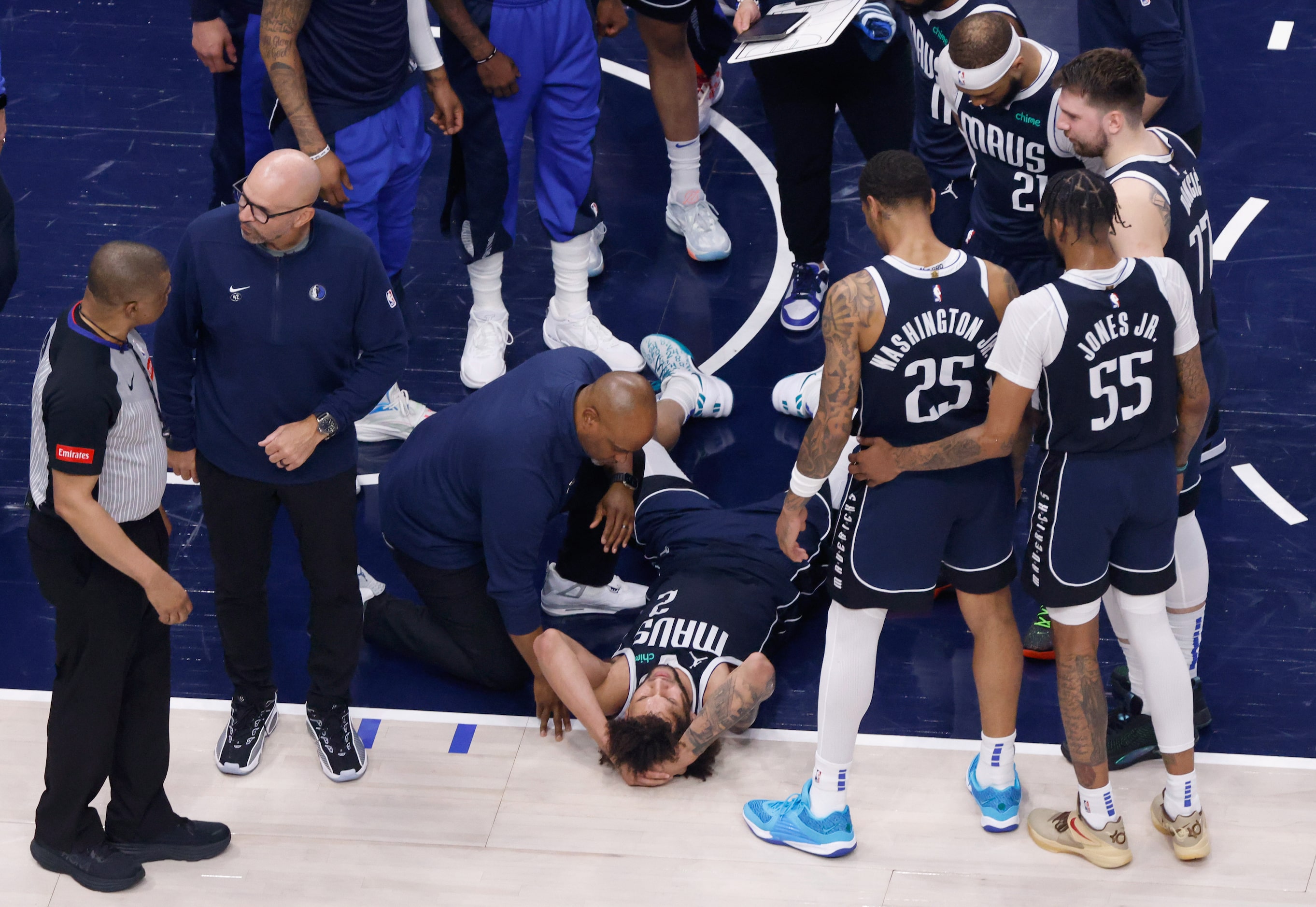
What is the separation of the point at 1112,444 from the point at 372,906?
269 centimetres

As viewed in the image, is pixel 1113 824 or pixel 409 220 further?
pixel 409 220

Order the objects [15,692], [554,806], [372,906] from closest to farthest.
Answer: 1. [372,906]
2. [554,806]
3. [15,692]

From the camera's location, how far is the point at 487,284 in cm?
701

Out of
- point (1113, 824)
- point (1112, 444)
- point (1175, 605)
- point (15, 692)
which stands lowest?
point (15, 692)

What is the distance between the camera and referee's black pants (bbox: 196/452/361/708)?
5.04m

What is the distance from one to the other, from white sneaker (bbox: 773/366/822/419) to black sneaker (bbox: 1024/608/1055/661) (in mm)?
1414

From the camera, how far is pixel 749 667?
5.21m

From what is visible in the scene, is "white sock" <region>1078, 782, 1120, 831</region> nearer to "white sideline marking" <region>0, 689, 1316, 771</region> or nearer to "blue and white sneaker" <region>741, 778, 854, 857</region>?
"white sideline marking" <region>0, 689, 1316, 771</region>

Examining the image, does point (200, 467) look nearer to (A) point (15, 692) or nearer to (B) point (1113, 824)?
(A) point (15, 692)

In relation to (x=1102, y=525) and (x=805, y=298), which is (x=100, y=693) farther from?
(x=805, y=298)

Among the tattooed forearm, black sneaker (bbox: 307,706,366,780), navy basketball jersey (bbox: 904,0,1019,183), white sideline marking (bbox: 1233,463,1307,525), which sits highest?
navy basketball jersey (bbox: 904,0,1019,183)

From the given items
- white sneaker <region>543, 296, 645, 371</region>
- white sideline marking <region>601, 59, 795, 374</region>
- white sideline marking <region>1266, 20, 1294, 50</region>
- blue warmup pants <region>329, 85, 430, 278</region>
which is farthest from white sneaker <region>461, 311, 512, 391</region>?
white sideline marking <region>1266, 20, 1294, 50</region>

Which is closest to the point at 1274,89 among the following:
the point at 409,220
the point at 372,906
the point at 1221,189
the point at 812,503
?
the point at 1221,189

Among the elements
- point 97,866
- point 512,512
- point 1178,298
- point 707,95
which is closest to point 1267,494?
point 1178,298
